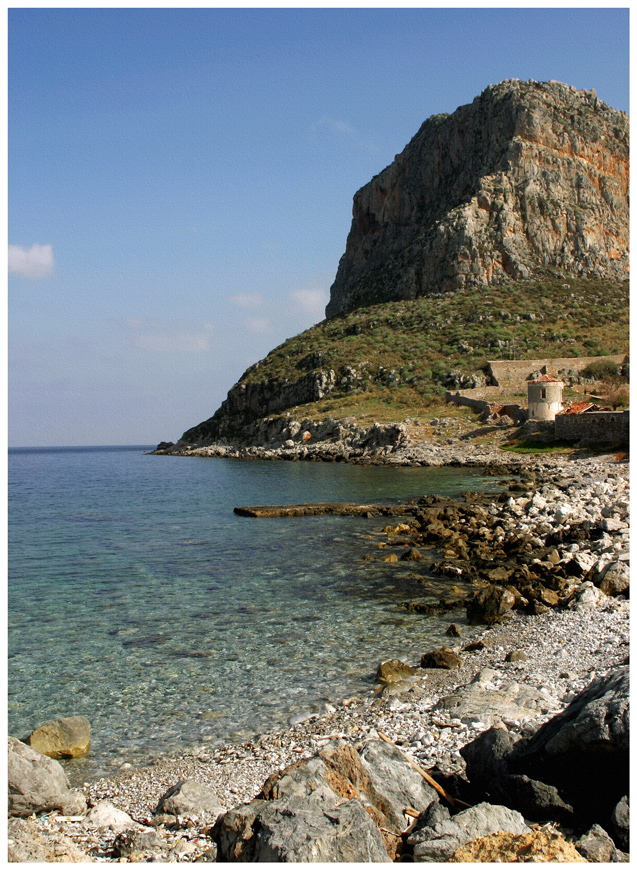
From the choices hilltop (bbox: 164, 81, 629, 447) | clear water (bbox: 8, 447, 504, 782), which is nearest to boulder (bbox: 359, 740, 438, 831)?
clear water (bbox: 8, 447, 504, 782)

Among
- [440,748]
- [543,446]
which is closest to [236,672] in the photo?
[440,748]

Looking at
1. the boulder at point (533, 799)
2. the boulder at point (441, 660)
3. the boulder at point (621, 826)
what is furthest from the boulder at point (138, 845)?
the boulder at point (441, 660)

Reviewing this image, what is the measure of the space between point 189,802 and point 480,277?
91.3 metres

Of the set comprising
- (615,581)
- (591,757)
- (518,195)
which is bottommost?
(615,581)

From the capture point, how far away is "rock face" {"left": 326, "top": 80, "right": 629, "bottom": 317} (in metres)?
90.6

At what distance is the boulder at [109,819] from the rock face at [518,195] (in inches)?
3578

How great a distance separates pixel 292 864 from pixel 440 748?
10.0 ft

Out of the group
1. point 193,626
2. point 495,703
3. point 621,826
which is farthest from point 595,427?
point 621,826

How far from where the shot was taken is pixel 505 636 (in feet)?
36.9

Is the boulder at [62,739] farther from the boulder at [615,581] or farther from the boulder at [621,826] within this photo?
the boulder at [615,581]

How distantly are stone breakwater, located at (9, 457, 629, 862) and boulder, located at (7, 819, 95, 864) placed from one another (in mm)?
16

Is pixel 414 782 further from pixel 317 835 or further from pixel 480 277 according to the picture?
pixel 480 277

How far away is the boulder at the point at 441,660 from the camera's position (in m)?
9.74

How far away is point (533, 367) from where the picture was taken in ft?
222
